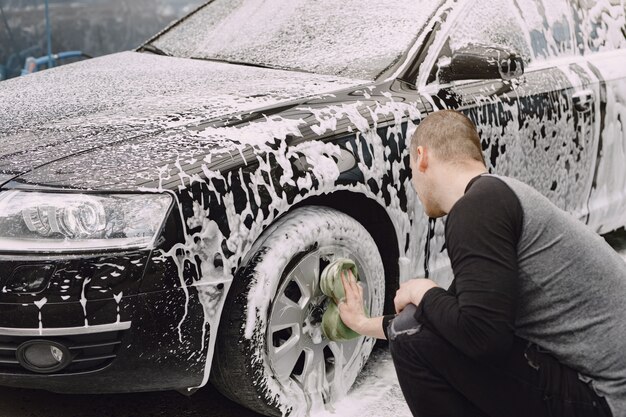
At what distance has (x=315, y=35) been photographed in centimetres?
335

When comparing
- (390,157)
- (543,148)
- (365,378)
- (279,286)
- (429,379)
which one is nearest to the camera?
(429,379)

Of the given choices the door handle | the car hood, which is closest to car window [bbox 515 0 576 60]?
the door handle

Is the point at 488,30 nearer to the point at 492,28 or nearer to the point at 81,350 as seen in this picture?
the point at 492,28

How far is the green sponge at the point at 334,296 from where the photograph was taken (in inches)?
99.3

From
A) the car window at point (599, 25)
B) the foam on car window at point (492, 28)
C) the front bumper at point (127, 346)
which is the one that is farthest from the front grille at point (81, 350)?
the car window at point (599, 25)

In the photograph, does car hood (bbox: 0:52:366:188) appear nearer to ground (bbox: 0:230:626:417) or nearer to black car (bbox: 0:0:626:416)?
black car (bbox: 0:0:626:416)

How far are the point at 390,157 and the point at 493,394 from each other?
0.94 metres

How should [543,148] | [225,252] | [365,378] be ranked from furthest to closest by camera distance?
[543,148] < [365,378] < [225,252]

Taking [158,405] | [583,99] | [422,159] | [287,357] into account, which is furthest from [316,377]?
[583,99]

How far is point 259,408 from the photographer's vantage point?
8.27 ft

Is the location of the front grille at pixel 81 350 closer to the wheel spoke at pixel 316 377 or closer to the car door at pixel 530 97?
the wheel spoke at pixel 316 377

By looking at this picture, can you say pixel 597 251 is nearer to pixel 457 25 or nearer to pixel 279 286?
pixel 279 286

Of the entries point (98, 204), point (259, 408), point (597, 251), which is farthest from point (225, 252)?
point (597, 251)

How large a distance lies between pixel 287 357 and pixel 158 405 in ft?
1.73
